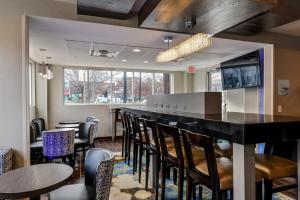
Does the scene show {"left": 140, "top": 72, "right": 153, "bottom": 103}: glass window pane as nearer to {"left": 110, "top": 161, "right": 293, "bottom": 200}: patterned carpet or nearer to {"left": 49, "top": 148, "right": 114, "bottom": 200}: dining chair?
{"left": 110, "top": 161, "right": 293, "bottom": 200}: patterned carpet

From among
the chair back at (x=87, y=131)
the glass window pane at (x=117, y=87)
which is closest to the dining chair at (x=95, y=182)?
the chair back at (x=87, y=131)

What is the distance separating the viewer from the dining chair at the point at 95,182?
61.8 inches

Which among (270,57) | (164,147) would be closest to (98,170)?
(164,147)

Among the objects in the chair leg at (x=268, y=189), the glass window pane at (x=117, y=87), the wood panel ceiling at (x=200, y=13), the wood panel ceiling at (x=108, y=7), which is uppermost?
the wood panel ceiling at (x=108, y=7)

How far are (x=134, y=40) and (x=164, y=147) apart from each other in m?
2.22

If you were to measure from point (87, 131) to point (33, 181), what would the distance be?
2501 millimetres

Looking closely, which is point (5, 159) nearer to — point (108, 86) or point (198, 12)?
point (198, 12)

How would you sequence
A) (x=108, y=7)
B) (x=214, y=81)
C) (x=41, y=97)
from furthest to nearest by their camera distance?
(x=214, y=81) → (x=41, y=97) → (x=108, y=7)

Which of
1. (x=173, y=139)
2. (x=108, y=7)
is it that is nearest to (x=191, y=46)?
(x=108, y=7)

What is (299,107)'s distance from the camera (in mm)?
4203

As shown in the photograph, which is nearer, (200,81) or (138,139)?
(138,139)

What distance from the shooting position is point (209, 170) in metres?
1.60

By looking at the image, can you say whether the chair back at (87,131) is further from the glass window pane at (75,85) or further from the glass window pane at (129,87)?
the glass window pane at (129,87)

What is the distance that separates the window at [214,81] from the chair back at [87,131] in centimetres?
448
